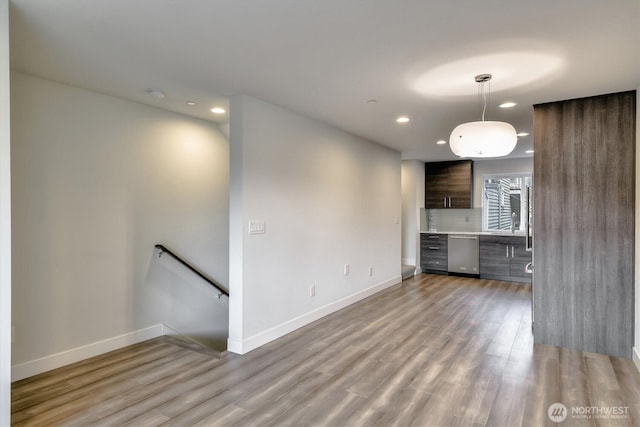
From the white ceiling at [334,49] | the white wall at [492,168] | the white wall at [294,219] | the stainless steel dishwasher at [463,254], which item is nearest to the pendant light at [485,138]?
the white ceiling at [334,49]

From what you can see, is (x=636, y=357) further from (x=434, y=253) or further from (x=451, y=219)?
(x=451, y=219)

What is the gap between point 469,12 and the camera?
195 cm

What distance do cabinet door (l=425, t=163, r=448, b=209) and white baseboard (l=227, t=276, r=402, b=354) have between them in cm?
296

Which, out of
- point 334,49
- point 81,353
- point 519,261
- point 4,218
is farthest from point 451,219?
point 4,218

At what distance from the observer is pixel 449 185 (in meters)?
7.59

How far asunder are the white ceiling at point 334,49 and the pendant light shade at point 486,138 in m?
0.43

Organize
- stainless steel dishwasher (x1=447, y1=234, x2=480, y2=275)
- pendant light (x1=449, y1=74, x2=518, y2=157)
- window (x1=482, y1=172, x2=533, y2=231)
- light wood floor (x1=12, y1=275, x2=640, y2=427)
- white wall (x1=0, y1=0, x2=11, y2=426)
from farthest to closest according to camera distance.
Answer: window (x1=482, y1=172, x2=533, y2=231), stainless steel dishwasher (x1=447, y1=234, x2=480, y2=275), pendant light (x1=449, y1=74, x2=518, y2=157), light wood floor (x1=12, y1=275, x2=640, y2=427), white wall (x1=0, y1=0, x2=11, y2=426)

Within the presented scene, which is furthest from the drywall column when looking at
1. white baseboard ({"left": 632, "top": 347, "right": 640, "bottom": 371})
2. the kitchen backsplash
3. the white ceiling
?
the kitchen backsplash

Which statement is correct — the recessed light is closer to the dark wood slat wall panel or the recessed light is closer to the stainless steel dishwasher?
the dark wood slat wall panel

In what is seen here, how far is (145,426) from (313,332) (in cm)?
196

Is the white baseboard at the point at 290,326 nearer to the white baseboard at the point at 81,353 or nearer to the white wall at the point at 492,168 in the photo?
the white baseboard at the point at 81,353

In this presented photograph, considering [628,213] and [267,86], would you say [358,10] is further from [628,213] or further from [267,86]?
[628,213]

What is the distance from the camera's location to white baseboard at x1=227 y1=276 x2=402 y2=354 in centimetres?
337

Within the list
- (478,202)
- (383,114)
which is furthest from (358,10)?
(478,202)
